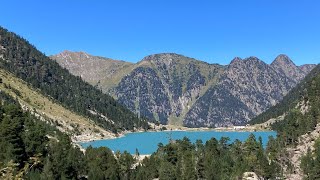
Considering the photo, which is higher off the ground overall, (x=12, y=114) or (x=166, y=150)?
(x=12, y=114)

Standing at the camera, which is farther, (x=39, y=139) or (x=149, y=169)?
(x=149, y=169)

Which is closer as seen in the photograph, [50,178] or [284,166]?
[50,178]

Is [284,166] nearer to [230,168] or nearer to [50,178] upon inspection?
[230,168]

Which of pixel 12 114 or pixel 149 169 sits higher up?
pixel 12 114

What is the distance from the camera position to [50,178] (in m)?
99.4

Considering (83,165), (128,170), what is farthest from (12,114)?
(128,170)

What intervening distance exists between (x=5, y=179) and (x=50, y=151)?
362 ft

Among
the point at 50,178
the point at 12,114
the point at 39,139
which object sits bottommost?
the point at 50,178

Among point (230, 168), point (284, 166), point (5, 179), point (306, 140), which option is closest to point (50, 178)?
point (230, 168)

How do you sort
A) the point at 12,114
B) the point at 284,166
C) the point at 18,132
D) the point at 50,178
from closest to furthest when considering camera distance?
1. the point at 50,178
2. the point at 18,132
3. the point at 12,114
4. the point at 284,166

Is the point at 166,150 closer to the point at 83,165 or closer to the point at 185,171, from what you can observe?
the point at 185,171

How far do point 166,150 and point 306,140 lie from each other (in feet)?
250

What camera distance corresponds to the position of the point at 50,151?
412 ft

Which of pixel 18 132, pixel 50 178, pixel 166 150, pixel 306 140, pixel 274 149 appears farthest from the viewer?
pixel 306 140
